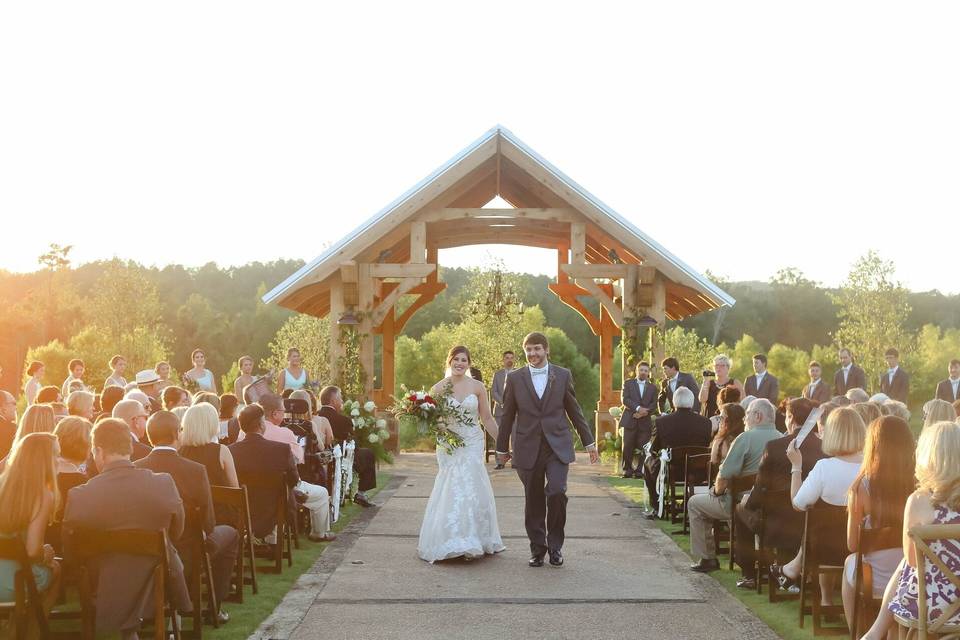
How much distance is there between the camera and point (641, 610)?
25.2 ft

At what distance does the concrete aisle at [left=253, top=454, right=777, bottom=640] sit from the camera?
23.3 ft

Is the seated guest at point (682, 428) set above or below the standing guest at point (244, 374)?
below

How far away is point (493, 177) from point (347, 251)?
4.20 m

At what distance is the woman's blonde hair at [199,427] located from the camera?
780cm

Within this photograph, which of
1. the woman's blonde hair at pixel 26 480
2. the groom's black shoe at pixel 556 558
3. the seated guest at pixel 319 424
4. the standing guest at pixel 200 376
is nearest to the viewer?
the woman's blonde hair at pixel 26 480

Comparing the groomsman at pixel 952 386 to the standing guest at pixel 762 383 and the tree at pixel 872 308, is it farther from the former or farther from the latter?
the tree at pixel 872 308

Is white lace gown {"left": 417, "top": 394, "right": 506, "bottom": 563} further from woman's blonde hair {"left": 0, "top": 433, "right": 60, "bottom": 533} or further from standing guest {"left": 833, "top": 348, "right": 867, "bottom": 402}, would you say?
standing guest {"left": 833, "top": 348, "right": 867, "bottom": 402}

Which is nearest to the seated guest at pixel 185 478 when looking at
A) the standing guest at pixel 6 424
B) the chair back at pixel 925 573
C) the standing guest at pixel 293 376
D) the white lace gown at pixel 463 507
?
the white lace gown at pixel 463 507

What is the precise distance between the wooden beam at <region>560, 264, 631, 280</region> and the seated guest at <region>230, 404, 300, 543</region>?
11.1 metres

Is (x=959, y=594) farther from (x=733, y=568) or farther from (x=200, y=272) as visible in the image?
(x=200, y=272)

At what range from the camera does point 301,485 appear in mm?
10711

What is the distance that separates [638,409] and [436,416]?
7.78 metres

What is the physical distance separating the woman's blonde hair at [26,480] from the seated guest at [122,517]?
0.19m

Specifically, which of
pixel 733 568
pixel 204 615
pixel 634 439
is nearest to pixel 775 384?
pixel 634 439
